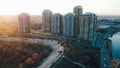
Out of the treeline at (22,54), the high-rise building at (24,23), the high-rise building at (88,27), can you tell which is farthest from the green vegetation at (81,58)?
the high-rise building at (24,23)

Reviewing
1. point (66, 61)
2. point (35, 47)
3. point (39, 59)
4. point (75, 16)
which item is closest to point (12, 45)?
point (35, 47)

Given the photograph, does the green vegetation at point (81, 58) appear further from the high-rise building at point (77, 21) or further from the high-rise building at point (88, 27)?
the high-rise building at point (77, 21)

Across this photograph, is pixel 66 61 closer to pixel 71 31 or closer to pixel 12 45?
pixel 12 45

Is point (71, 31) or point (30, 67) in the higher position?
point (71, 31)

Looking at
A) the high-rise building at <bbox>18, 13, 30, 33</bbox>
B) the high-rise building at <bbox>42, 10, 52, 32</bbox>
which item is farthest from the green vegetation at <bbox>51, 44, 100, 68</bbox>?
the high-rise building at <bbox>18, 13, 30, 33</bbox>

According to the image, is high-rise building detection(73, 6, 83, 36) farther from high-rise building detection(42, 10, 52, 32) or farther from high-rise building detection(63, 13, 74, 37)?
high-rise building detection(42, 10, 52, 32)

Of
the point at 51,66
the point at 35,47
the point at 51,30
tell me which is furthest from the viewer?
the point at 51,30
